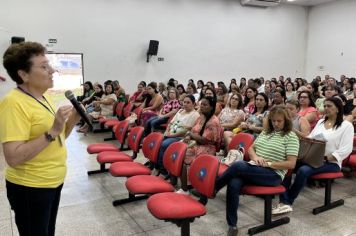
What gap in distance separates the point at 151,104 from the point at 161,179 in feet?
13.2

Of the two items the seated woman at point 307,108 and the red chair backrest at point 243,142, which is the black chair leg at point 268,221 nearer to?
the red chair backrest at point 243,142

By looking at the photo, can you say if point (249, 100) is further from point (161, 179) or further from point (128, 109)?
point (161, 179)

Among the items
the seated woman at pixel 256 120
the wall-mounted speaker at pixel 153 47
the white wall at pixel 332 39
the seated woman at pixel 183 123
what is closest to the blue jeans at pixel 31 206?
the seated woman at pixel 183 123

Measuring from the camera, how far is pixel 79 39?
9914 mm

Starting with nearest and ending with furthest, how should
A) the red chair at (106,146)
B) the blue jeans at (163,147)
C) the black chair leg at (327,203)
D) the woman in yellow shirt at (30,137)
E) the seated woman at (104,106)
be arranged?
the woman in yellow shirt at (30,137) → the black chair leg at (327,203) → the blue jeans at (163,147) → the red chair at (106,146) → the seated woman at (104,106)

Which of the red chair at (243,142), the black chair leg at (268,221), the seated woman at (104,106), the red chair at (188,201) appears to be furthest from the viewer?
the seated woman at (104,106)

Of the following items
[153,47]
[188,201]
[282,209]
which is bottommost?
[282,209]

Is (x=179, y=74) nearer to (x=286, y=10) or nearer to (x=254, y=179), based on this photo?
(x=286, y=10)

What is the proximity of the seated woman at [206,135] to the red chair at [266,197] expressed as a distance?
1.07 meters

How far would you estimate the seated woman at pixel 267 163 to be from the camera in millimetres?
2664

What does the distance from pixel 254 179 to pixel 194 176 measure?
518mm

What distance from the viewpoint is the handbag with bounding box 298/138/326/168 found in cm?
305

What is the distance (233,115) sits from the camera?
5074 millimetres

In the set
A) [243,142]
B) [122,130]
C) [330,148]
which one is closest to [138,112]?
[122,130]
